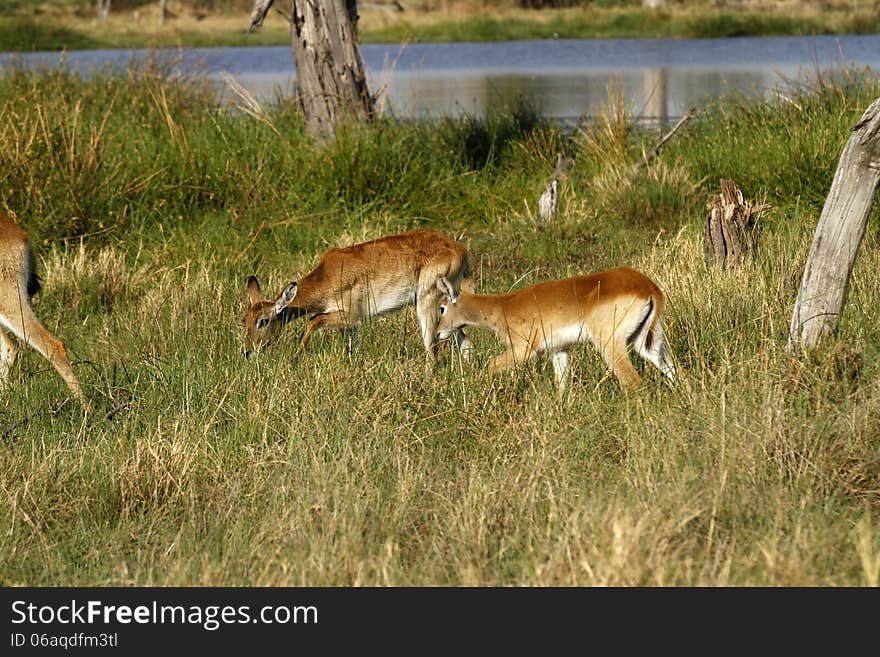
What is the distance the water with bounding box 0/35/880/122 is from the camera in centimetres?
2325

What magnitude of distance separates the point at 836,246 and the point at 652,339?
3.32ft

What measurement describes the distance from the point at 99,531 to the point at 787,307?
392 cm

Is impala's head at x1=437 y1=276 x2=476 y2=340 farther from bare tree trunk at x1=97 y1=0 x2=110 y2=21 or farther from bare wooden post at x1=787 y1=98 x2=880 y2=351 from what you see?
bare tree trunk at x1=97 y1=0 x2=110 y2=21

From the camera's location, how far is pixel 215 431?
5.50m

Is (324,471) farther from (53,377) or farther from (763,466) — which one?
(53,377)

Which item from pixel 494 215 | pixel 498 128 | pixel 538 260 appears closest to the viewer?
pixel 538 260

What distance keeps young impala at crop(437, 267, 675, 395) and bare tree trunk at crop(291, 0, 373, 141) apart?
604 centimetres

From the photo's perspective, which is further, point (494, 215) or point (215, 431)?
point (494, 215)

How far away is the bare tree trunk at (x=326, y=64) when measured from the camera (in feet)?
39.6

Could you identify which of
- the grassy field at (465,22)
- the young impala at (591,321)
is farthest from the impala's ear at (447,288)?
the grassy field at (465,22)

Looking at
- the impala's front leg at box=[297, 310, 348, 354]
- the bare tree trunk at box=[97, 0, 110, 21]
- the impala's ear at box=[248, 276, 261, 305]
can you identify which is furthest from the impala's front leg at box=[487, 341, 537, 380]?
the bare tree trunk at box=[97, 0, 110, 21]

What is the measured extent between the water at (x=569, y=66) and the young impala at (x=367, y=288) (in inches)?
407

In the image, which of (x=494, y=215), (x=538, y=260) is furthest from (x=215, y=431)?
(x=494, y=215)

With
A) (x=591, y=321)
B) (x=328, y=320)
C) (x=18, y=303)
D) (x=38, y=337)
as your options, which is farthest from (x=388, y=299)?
(x=18, y=303)
